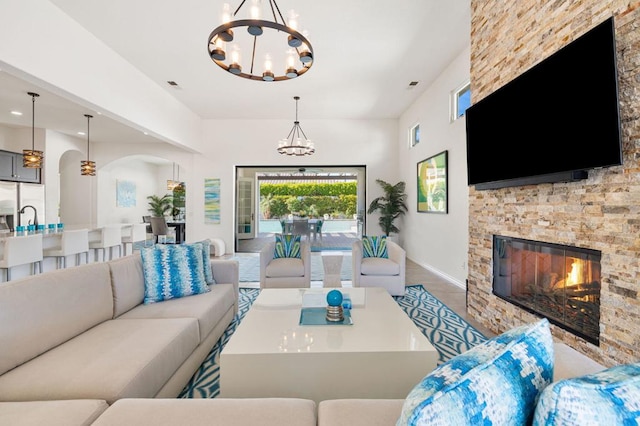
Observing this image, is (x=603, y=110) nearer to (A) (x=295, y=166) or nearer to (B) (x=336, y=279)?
(B) (x=336, y=279)

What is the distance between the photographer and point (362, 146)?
7.36 metres

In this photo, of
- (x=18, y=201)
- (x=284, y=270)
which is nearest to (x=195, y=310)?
(x=284, y=270)

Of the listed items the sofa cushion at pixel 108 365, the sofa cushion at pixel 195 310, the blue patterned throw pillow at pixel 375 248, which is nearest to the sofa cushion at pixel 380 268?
the blue patterned throw pillow at pixel 375 248

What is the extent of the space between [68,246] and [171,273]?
276cm

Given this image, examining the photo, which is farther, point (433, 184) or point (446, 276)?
point (433, 184)

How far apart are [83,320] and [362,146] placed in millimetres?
6364

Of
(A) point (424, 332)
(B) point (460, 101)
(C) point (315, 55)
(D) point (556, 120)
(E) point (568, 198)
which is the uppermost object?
(C) point (315, 55)

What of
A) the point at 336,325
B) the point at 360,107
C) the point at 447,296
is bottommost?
the point at 447,296

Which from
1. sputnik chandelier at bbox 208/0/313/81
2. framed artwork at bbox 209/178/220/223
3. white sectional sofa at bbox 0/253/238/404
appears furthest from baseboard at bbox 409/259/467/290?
framed artwork at bbox 209/178/220/223

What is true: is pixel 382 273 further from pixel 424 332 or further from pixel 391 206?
pixel 391 206

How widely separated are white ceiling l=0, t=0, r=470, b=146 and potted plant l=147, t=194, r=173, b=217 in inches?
161

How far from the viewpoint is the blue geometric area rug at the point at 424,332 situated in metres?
2.07

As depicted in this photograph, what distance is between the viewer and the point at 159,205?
1058 cm

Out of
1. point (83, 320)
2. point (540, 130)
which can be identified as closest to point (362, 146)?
point (540, 130)
